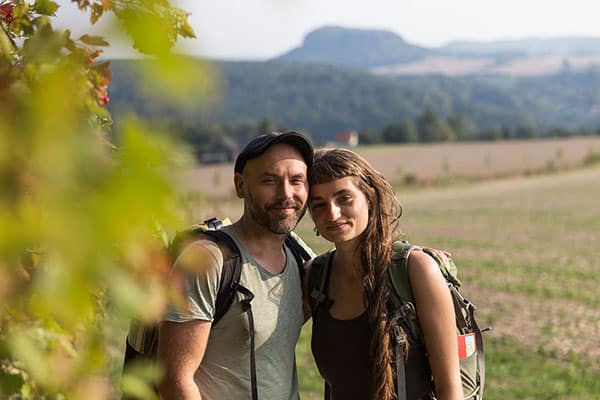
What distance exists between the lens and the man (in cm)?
255

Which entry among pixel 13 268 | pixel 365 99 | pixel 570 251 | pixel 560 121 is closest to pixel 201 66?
pixel 13 268

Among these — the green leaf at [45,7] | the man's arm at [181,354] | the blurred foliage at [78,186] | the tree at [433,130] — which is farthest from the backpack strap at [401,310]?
the tree at [433,130]

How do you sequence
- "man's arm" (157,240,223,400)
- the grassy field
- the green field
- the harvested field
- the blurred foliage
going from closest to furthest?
the blurred foliage < "man's arm" (157,240,223,400) < the green field < the grassy field < the harvested field

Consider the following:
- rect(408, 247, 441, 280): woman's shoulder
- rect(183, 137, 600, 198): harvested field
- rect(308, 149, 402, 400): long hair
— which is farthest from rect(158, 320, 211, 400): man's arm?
rect(183, 137, 600, 198): harvested field

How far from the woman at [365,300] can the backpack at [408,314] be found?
0.9 inches

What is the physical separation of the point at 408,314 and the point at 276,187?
2.21 ft

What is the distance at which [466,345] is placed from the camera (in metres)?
3.00

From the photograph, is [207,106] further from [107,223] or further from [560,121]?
[560,121]

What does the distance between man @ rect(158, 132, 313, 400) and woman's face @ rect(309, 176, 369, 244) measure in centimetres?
7

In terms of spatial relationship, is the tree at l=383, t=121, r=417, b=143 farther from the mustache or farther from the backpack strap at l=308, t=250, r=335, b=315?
the mustache

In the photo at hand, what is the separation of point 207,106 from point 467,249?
24.2 meters

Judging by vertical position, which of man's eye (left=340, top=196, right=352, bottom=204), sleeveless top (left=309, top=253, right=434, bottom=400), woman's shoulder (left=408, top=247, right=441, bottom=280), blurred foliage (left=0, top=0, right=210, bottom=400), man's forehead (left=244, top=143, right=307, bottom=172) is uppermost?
blurred foliage (left=0, top=0, right=210, bottom=400)

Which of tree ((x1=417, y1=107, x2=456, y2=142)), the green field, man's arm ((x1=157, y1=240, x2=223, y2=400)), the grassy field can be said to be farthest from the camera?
tree ((x1=417, y1=107, x2=456, y2=142))

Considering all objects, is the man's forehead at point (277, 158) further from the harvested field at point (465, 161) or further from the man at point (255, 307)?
the harvested field at point (465, 161)
